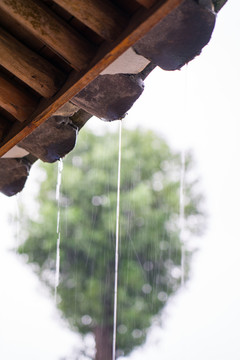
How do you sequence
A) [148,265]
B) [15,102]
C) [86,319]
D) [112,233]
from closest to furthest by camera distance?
1. [15,102]
2. [86,319]
3. [112,233]
4. [148,265]

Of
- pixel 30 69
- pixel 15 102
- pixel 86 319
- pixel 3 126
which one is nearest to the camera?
pixel 30 69

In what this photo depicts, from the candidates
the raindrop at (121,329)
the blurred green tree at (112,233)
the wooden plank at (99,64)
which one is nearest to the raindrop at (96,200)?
the blurred green tree at (112,233)

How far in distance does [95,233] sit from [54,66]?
37.6 ft

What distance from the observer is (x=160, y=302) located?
13977 millimetres

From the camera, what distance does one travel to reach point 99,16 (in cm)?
182

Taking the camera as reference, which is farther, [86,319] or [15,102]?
[86,319]

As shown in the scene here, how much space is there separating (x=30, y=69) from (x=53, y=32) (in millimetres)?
248

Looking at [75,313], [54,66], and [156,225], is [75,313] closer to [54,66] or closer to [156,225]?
[156,225]

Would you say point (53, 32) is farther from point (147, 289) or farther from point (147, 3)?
point (147, 289)

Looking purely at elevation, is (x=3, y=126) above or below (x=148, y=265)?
below

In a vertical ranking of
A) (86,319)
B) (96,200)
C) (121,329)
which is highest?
(96,200)

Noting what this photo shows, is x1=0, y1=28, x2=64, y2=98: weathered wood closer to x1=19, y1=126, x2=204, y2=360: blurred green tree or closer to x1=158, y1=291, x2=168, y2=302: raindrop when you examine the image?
x1=19, y1=126, x2=204, y2=360: blurred green tree

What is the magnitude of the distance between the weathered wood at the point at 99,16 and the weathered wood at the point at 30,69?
0.40 meters

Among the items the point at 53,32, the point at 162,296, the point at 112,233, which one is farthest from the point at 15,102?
the point at 162,296
